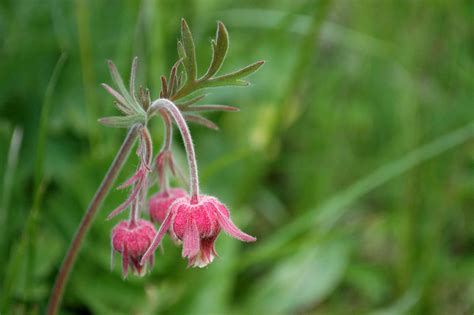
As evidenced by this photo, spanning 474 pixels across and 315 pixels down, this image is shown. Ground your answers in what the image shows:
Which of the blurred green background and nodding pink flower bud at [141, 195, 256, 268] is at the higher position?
the blurred green background

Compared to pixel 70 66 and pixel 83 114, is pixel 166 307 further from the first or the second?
pixel 70 66

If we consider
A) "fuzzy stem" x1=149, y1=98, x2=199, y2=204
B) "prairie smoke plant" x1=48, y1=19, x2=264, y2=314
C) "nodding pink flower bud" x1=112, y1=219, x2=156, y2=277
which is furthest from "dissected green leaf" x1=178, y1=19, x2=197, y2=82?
"nodding pink flower bud" x1=112, y1=219, x2=156, y2=277

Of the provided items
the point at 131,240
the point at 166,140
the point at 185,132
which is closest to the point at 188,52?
the point at 185,132

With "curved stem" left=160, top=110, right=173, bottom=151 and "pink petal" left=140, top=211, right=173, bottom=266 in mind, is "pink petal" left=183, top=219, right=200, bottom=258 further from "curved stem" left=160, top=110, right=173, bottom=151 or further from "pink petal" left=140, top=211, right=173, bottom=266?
"curved stem" left=160, top=110, right=173, bottom=151

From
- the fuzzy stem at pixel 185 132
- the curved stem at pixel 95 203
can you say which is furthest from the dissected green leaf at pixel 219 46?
the curved stem at pixel 95 203

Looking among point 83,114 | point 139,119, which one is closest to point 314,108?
point 83,114

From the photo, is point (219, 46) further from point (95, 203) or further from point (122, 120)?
point (95, 203)

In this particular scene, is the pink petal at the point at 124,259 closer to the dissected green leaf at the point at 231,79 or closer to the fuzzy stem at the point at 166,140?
the fuzzy stem at the point at 166,140
